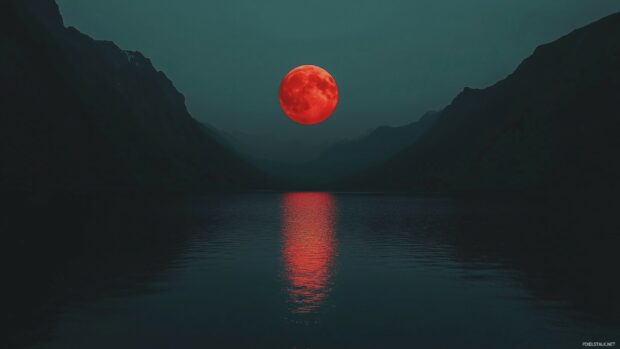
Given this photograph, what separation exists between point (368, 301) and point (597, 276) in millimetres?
17782

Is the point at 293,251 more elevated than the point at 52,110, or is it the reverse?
the point at 52,110

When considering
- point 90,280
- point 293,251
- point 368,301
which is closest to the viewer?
point 368,301

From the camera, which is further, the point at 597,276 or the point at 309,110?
the point at 309,110

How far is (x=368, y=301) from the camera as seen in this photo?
88.9 feet

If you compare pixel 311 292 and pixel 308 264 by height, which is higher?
pixel 308 264

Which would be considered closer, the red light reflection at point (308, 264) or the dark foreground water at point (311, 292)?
the dark foreground water at point (311, 292)

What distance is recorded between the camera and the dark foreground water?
2084 cm

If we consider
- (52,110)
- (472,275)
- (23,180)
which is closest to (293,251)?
(472,275)

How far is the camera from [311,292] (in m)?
29.0

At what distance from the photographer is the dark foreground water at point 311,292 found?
2084 centimetres

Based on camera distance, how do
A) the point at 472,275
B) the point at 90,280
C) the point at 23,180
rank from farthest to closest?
the point at 23,180, the point at 472,275, the point at 90,280

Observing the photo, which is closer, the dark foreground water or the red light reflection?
the dark foreground water

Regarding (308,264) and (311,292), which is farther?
(308,264)

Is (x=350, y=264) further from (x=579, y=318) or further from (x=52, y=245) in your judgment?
(x=52, y=245)
